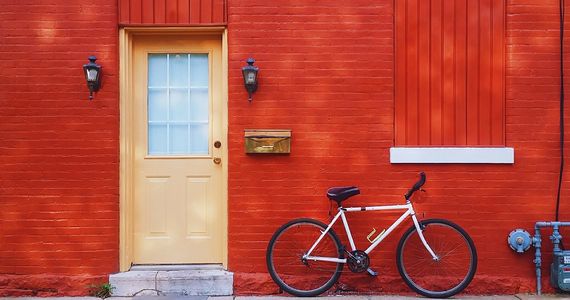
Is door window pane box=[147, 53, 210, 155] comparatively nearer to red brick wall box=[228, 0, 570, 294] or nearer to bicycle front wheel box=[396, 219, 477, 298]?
red brick wall box=[228, 0, 570, 294]

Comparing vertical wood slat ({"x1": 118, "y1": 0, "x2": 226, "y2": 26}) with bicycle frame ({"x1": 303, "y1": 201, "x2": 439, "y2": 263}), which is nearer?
bicycle frame ({"x1": 303, "y1": 201, "x2": 439, "y2": 263})

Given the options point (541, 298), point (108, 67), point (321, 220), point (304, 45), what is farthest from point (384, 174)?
point (108, 67)

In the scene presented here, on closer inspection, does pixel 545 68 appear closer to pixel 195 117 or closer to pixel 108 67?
pixel 195 117

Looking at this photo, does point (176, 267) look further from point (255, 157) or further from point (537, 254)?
point (537, 254)

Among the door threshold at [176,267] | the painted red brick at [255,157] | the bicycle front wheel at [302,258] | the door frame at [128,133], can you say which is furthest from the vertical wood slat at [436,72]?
the door threshold at [176,267]

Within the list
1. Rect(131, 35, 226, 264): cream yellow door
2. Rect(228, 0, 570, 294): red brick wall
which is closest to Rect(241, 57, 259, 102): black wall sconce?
Rect(228, 0, 570, 294): red brick wall

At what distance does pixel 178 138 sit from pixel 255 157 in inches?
A: 35.4

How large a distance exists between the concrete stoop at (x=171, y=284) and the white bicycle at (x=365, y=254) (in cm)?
55

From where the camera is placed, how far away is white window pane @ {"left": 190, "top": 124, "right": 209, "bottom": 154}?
244 inches

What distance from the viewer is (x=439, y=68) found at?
19.7 feet

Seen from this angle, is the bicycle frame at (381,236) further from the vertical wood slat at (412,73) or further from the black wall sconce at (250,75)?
the black wall sconce at (250,75)

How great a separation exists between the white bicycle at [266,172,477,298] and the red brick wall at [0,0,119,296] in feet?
5.97

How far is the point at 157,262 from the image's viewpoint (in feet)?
20.2

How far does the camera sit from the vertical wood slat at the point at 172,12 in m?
5.97
